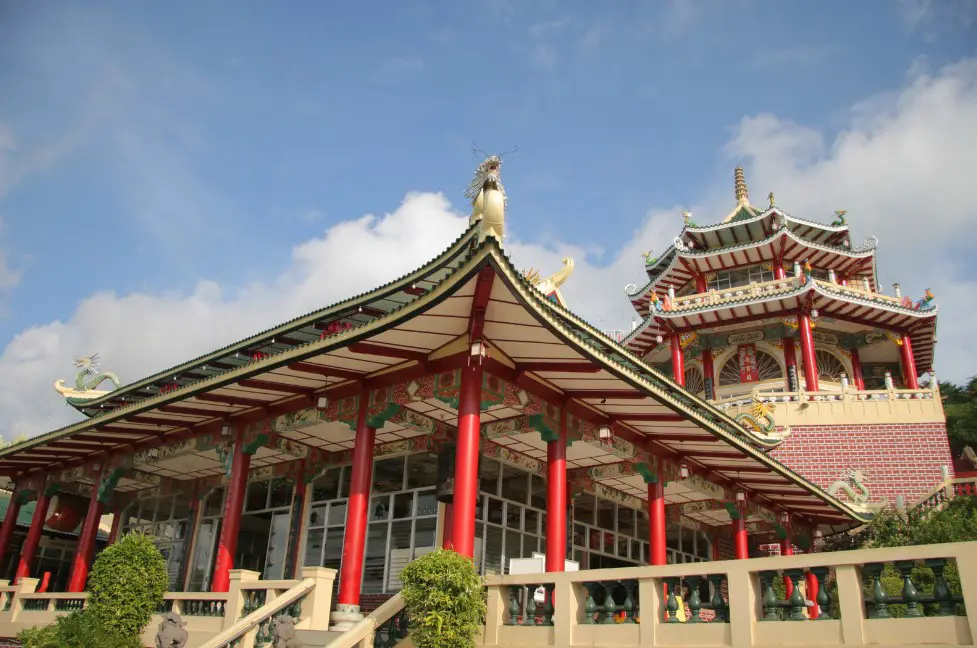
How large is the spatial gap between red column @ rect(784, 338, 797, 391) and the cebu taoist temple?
11.7ft

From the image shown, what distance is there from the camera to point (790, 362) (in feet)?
104

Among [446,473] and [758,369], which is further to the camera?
[758,369]

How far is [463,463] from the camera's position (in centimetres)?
1071

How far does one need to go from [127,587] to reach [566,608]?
7502mm

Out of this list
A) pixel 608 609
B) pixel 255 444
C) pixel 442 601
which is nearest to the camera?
pixel 608 609

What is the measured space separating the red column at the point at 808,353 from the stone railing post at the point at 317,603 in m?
23.9

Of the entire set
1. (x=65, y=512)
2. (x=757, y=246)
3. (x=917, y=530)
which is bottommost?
(x=917, y=530)

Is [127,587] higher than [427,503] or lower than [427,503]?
lower

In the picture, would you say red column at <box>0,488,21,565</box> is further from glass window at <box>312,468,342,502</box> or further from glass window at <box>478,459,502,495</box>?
glass window at <box>478,459,502,495</box>

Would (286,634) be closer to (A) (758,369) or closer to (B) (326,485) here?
(B) (326,485)

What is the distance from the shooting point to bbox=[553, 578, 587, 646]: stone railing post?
8945 mm

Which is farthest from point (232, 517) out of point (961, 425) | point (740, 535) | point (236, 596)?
point (961, 425)

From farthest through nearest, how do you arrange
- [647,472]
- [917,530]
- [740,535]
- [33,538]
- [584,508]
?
[33,538] < [740,535] < [584,508] < [917,530] < [647,472]

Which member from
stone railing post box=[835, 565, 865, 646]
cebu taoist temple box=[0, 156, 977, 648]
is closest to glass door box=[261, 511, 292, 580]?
cebu taoist temple box=[0, 156, 977, 648]
